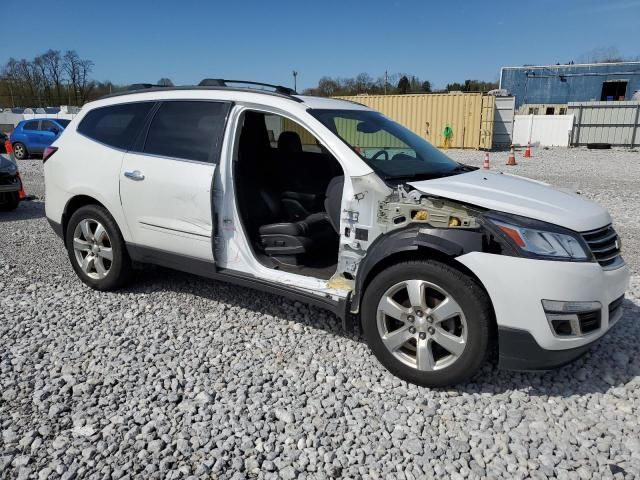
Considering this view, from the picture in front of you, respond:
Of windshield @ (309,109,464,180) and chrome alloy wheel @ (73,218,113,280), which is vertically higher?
windshield @ (309,109,464,180)

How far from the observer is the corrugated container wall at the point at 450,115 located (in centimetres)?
2389

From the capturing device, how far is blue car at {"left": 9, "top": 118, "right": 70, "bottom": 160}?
61.6 feet

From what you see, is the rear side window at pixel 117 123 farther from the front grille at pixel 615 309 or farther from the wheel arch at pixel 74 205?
the front grille at pixel 615 309

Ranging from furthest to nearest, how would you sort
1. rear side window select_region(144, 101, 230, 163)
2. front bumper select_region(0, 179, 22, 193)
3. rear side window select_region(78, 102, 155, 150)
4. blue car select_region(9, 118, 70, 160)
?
blue car select_region(9, 118, 70, 160) → front bumper select_region(0, 179, 22, 193) → rear side window select_region(78, 102, 155, 150) → rear side window select_region(144, 101, 230, 163)

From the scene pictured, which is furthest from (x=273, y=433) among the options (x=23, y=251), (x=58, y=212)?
(x=23, y=251)

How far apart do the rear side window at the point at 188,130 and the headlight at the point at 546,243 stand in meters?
2.26

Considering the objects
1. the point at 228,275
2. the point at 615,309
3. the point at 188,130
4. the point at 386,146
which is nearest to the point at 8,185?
the point at 188,130

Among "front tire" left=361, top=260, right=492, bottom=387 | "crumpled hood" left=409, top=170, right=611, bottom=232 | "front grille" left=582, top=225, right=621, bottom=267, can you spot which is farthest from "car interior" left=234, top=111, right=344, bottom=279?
"front grille" left=582, top=225, right=621, bottom=267

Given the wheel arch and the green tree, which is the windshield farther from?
the green tree

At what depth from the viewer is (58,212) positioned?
15.7 feet

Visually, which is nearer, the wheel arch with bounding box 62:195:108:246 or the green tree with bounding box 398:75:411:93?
the wheel arch with bounding box 62:195:108:246

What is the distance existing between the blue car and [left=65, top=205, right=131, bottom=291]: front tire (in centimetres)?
1643

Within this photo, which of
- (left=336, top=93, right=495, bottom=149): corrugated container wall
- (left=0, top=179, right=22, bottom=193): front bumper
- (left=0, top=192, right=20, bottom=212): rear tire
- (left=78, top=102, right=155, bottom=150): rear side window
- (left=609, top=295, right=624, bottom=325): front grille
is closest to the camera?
(left=609, top=295, right=624, bottom=325): front grille

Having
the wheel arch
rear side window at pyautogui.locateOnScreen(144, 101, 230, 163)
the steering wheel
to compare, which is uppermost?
rear side window at pyautogui.locateOnScreen(144, 101, 230, 163)
